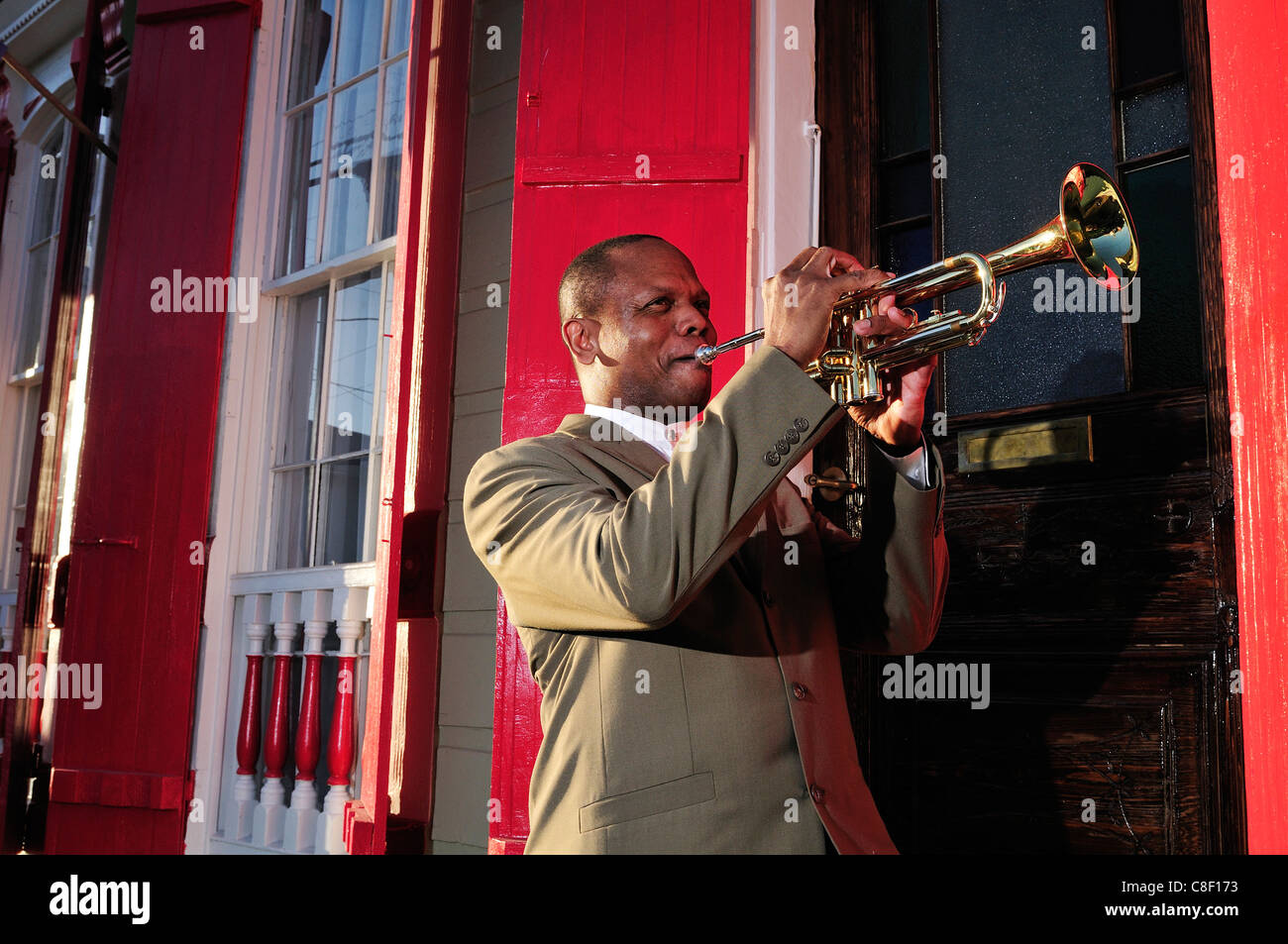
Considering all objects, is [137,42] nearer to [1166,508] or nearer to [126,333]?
[126,333]

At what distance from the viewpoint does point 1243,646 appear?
5.01 feet

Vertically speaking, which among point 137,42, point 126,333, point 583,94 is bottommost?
point 126,333

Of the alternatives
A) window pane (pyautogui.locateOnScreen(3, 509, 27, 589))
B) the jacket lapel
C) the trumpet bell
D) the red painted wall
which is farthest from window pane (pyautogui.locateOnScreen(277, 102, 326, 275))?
the red painted wall

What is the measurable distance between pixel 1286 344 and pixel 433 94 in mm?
2787

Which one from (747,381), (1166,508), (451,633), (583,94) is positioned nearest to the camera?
(747,381)

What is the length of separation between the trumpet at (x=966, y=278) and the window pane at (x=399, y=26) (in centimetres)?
301

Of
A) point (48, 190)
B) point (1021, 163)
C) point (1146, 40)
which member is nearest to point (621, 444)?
point (1021, 163)

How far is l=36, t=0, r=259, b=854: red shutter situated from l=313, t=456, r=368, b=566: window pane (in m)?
0.47

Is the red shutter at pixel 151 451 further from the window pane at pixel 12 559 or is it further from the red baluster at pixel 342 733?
the window pane at pixel 12 559

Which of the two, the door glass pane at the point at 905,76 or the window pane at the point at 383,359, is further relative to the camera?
the window pane at the point at 383,359

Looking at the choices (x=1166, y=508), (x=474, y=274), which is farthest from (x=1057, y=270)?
(x=474, y=274)

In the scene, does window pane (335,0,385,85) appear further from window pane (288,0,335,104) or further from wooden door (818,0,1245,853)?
wooden door (818,0,1245,853)

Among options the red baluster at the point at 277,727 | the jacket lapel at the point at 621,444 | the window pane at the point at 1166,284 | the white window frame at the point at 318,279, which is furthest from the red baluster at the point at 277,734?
the window pane at the point at 1166,284

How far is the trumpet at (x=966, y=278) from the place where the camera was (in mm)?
1710
